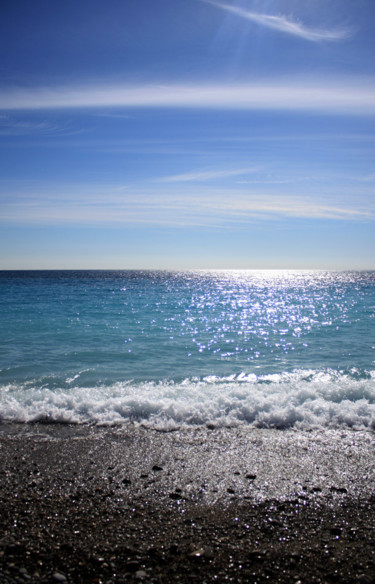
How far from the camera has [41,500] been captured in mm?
5938

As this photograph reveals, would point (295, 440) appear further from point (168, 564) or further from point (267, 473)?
point (168, 564)

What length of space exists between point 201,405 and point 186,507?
182 inches

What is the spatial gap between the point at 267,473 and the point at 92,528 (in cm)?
334

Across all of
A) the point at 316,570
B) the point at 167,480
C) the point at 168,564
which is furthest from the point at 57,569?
the point at 316,570

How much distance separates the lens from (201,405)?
10406mm

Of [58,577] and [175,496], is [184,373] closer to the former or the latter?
[175,496]

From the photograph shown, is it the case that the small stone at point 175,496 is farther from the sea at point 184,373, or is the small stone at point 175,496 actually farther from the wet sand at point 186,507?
the sea at point 184,373

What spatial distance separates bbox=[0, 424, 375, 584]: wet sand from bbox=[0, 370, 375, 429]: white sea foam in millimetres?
841

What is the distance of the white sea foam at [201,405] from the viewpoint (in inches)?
384

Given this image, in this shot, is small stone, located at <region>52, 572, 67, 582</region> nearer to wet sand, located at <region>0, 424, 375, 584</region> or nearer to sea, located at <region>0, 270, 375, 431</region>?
wet sand, located at <region>0, 424, 375, 584</region>

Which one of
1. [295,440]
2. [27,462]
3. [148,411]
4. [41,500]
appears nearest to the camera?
[41,500]

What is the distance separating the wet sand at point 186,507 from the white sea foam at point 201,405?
→ 0.84 metres

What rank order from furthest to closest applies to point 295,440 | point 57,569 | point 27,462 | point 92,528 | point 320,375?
1. point 320,375
2. point 295,440
3. point 27,462
4. point 92,528
5. point 57,569

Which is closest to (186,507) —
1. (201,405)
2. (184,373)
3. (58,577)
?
(58,577)
